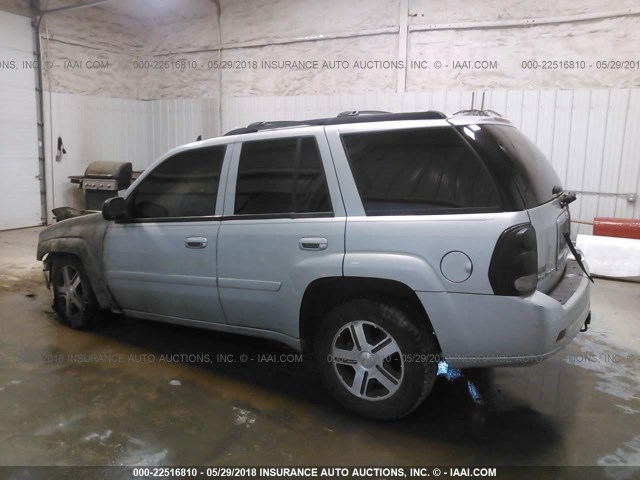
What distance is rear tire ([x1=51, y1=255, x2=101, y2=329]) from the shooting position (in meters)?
4.36

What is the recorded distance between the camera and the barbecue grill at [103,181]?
9625mm

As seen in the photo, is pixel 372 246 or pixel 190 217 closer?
pixel 372 246

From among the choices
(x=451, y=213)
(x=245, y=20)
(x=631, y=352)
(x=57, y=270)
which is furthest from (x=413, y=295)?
(x=245, y=20)

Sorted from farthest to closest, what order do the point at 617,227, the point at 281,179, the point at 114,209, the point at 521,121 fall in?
the point at 521,121
the point at 617,227
the point at 114,209
the point at 281,179

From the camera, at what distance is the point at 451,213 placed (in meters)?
2.63

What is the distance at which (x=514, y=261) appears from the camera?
8.11 ft

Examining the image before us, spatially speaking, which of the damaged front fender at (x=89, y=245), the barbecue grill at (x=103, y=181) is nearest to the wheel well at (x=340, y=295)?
the damaged front fender at (x=89, y=245)

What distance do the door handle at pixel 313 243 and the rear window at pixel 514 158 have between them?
98 cm

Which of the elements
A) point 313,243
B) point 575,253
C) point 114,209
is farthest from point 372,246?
point 114,209

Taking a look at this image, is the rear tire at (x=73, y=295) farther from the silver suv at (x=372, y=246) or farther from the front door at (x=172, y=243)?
the silver suv at (x=372, y=246)

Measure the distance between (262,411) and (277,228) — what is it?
1.14m

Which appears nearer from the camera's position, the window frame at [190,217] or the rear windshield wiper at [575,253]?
the rear windshield wiper at [575,253]

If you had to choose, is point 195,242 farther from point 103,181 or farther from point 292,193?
point 103,181

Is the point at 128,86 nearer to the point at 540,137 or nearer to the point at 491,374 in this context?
the point at 540,137
